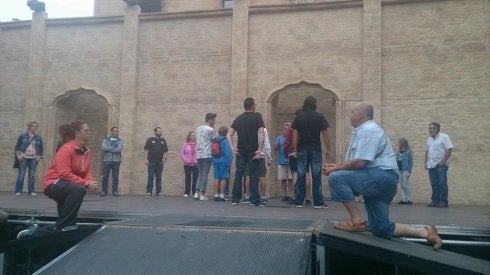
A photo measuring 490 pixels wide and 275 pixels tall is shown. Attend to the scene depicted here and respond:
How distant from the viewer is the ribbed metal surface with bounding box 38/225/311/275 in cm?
437

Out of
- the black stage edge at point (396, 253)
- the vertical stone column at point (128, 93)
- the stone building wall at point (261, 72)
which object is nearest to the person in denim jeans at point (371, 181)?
the black stage edge at point (396, 253)

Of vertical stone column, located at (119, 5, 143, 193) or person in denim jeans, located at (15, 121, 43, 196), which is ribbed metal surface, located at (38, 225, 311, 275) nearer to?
person in denim jeans, located at (15, 121, 43, 196)

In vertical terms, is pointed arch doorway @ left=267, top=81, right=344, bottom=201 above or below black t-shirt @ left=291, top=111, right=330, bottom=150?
above

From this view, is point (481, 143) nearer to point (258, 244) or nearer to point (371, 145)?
point (371, 145)

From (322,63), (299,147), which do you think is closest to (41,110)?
(322,63)

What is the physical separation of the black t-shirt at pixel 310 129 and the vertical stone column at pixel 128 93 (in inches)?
313

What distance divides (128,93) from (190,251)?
11.8m

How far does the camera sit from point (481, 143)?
13375 millimetres

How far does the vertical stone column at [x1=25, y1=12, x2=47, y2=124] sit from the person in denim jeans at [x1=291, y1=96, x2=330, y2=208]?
10.5 m

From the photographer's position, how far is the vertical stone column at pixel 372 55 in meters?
14.0

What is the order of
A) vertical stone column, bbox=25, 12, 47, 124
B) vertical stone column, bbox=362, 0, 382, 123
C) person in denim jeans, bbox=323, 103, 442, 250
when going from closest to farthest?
1. person in denim jeans, bbox=323, 103, 442, 250
2. vertical stone column, bbox=362, 0, 382, 123
3. vertical stone column, bbox=25, 12, 47, 124

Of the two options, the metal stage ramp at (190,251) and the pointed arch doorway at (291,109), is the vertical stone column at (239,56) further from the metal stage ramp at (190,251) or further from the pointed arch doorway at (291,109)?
the metal stage ramp at (190,251)

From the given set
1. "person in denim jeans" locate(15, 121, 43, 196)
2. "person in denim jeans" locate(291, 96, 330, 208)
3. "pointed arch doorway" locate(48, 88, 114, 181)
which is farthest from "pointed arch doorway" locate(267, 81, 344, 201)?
"person in denim jeans" locate(15, 121, 43, 196)

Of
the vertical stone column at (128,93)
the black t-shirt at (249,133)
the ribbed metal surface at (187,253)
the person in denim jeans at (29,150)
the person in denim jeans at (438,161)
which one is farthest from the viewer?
the vertical stone column at (128,93)
